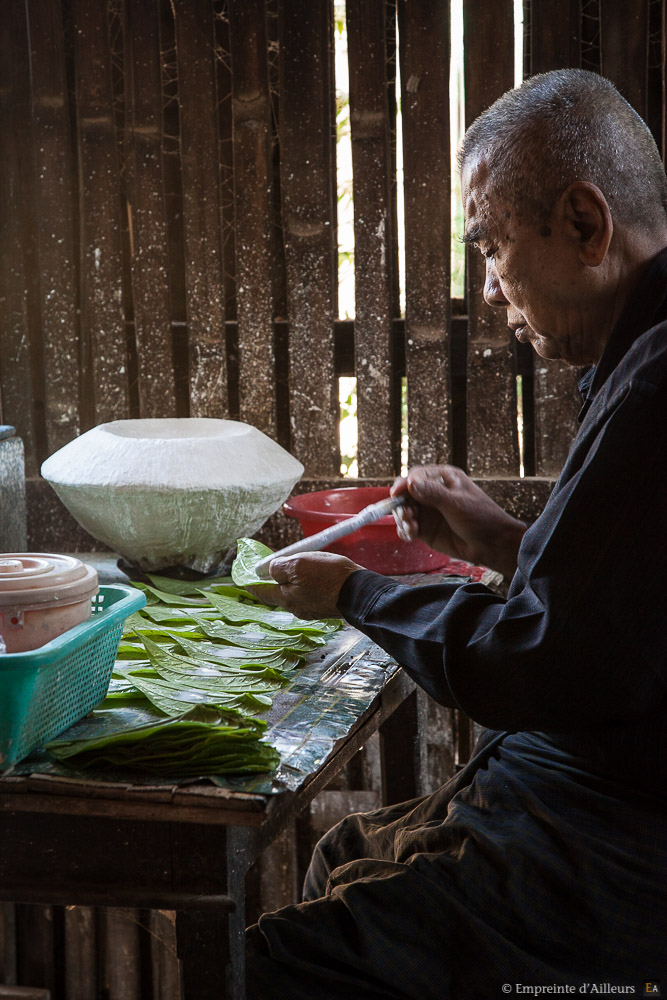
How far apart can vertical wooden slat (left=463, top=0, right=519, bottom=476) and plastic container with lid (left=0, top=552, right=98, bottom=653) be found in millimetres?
2025

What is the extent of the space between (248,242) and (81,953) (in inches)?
106

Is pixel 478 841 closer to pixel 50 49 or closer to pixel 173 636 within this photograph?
pixel 173 636

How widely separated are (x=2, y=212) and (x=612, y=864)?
306cm

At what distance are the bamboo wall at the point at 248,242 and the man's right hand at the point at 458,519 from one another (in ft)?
3.55

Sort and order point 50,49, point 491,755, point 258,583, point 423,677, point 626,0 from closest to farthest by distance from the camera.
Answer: point 423,677 < point 491,755 < point 258,583 < point 626,0 < point 50,49

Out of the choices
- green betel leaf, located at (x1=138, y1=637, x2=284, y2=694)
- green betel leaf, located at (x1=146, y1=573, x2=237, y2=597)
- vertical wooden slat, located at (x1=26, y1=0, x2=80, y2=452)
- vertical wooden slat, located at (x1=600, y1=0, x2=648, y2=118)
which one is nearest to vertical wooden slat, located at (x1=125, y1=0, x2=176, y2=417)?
vertical wooden slat, located at (x1=26, y1=0, x2=80, y2=452)

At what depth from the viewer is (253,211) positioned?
3.30 meters

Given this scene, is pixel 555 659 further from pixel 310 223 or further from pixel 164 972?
pixel 164 972

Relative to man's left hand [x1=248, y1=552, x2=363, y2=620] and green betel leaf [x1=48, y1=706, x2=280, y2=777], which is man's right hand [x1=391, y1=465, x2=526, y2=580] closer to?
man's left hand [x1=248, y1=552, x2=363, y2=620]

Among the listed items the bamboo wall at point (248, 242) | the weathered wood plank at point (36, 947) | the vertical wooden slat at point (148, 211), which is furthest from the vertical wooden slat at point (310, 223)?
the weathered wood plank at point (36, 947)

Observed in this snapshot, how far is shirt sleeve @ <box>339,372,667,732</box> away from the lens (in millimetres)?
1298

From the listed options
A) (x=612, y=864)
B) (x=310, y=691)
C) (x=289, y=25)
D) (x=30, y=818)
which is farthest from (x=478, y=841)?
(x=289, y=25)

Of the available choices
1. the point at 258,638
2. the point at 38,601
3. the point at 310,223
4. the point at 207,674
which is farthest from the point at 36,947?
the point at 310,223

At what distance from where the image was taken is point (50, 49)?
3.30 meters
